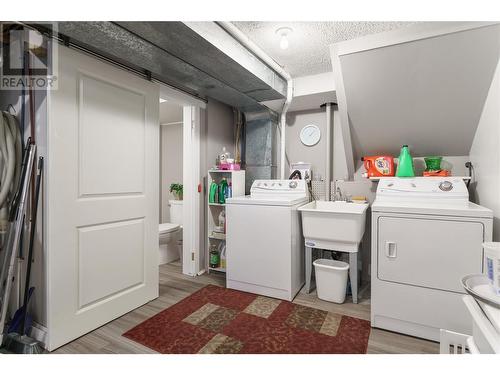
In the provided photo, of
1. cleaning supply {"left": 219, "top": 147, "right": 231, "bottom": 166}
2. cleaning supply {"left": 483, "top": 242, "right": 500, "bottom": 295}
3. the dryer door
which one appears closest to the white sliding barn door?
cleaning supply {"left": 219, "top": 147, "right": 231, "bottom": 166}

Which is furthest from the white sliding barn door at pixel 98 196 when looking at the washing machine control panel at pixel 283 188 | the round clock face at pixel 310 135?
the round clock face at pixel 310 135

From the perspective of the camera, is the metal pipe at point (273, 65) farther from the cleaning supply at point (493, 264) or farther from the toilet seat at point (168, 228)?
the cleaning supply at point (493, 264)

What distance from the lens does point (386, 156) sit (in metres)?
2.53

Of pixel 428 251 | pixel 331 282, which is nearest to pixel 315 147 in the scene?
pixel 331 282

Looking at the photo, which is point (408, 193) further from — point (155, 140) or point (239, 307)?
point (155, 140)

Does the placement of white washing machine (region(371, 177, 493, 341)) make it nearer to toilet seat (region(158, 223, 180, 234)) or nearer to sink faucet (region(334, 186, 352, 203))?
sink faucet (region(334, 186, 352, 203))

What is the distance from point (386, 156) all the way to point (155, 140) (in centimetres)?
226

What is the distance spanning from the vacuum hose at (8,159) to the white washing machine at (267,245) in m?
1.62

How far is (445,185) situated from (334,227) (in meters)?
0.91

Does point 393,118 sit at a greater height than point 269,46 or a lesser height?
lesser

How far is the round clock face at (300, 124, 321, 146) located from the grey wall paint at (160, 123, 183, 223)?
2.20 m

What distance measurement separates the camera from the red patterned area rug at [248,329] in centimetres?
165

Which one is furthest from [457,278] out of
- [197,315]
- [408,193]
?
[197,315]

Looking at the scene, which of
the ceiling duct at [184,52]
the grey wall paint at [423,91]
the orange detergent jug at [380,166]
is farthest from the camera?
the orange detergent jug at [380,166]
